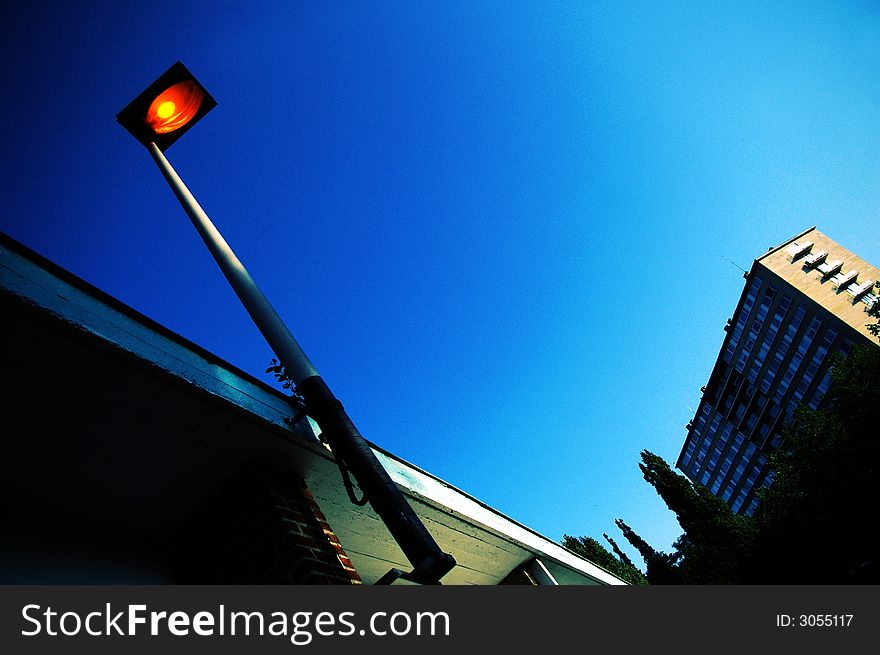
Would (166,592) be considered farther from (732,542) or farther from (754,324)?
(754,324)

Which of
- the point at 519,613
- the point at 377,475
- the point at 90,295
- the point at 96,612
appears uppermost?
the point at 90,295

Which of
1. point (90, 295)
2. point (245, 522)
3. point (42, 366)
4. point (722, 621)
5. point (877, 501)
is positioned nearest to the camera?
point (722, 621)

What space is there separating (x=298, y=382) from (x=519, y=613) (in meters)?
1.33

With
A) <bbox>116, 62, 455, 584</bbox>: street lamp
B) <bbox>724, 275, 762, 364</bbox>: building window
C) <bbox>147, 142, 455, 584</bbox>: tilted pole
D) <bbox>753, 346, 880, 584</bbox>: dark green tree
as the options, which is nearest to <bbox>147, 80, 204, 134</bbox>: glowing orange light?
<bbox>116, 62, 455, 584</bbox>: street lamp

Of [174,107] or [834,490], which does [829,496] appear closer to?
[834,490]

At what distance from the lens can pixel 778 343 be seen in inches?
1764

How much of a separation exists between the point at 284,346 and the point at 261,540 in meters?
1.43

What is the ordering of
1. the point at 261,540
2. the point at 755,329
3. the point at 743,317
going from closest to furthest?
the point at 261,540
the point at 755,329
the point at 743,317

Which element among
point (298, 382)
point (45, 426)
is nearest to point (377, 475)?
point (298, 382)

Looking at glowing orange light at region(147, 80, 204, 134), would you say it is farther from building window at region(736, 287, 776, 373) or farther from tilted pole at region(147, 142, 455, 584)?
building window at region(736, 287, 776, 373)

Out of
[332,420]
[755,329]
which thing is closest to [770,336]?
[755,329]

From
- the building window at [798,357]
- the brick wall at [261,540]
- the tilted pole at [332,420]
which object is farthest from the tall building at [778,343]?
the tilted pole at [332,420]

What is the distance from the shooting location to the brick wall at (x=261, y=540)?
2.69m

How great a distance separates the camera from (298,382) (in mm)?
2084
